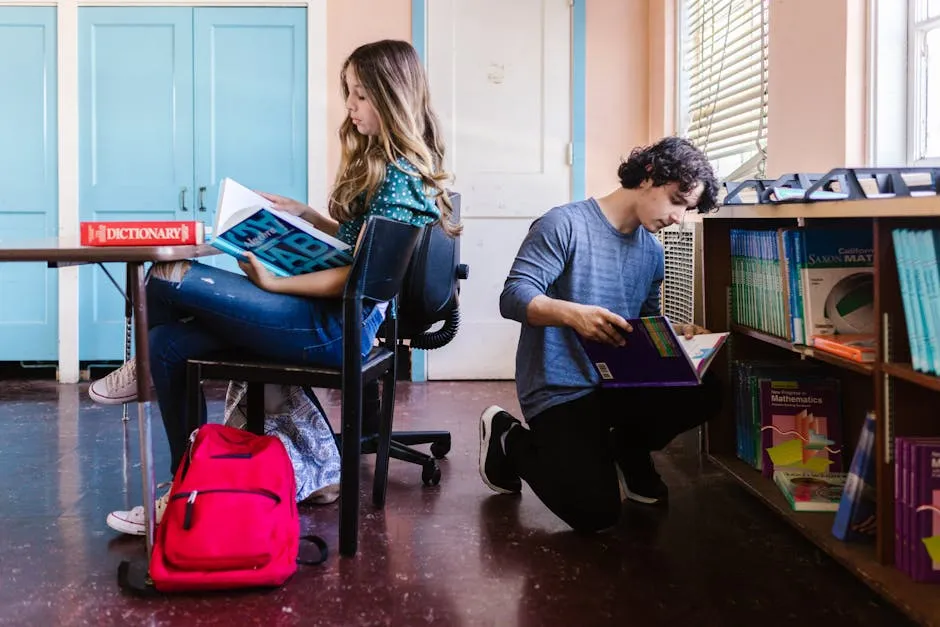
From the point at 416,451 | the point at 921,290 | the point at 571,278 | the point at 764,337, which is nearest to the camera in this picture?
the point at 921,290

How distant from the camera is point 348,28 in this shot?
442 centimetres

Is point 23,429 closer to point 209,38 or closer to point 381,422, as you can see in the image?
point 381,422

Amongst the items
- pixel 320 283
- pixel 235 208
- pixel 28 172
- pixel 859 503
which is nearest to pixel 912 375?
pixel 859 503

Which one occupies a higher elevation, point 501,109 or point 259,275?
point 501,109

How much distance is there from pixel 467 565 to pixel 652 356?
0.59 metres

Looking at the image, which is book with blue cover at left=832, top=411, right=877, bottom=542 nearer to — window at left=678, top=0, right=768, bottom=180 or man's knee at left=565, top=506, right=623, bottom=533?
man's knee at left=565, top=506, right=623, bottom=533

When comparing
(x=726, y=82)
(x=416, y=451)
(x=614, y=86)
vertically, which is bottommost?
(x=416, y=451)

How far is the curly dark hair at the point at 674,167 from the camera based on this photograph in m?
2.15

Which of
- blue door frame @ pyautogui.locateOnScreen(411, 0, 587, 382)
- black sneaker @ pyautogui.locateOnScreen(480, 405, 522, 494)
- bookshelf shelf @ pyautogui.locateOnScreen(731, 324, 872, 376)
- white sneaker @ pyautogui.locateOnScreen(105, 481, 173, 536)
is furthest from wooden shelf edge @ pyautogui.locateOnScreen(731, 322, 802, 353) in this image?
blue door frame @ pyautogui.locateOnScreen(411, 0, 587, 382)

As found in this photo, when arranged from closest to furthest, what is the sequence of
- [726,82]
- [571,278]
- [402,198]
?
1. [402,198]
2. [571,278]
3. [726,82]

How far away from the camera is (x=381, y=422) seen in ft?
7.77

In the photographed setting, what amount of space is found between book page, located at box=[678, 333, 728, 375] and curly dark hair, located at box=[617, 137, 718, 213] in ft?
1.07

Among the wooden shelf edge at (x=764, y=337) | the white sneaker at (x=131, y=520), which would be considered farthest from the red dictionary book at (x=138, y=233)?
the wooden shelf edge at (x=764, y=337)

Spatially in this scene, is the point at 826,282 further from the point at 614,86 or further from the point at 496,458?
the point at 614,86
